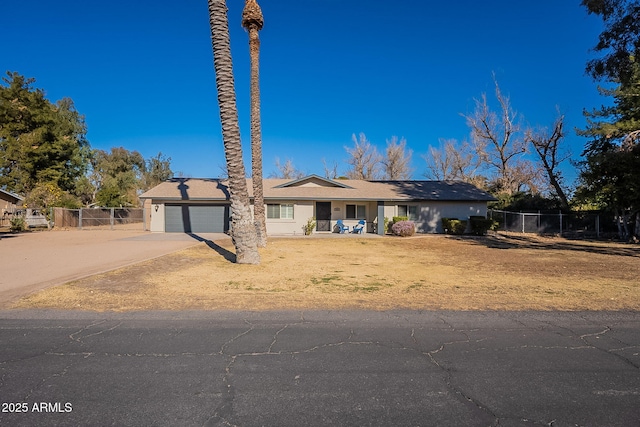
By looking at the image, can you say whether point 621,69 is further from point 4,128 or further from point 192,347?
point 4,128

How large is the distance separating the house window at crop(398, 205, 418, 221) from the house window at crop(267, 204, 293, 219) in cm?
791

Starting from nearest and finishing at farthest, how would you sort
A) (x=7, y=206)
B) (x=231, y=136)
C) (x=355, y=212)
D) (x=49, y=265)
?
(x=49, y=265) → (x=231, y=136) → (x=355, y=212) → (x=7, y=206)

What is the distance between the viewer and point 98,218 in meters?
33.7

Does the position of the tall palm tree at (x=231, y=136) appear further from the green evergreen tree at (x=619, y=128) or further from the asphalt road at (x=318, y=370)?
the green evergreen tree at (x=619, y=128)

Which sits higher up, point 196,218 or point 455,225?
point 196,218

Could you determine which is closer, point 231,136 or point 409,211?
point 231,136

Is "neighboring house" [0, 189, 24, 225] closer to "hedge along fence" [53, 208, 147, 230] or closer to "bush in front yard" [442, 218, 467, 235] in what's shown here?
"hedge along fence" [53, 208, 147, 230]

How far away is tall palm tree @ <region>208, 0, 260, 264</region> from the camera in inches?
441

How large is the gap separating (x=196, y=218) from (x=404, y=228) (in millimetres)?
14401

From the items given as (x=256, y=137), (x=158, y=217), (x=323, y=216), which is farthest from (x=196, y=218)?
(x=256, y=137)

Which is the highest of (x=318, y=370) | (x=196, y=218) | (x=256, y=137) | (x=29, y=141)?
(x=29, y=141)

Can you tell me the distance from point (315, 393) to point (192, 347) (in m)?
1.91

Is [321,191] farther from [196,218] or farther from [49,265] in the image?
[49,265]

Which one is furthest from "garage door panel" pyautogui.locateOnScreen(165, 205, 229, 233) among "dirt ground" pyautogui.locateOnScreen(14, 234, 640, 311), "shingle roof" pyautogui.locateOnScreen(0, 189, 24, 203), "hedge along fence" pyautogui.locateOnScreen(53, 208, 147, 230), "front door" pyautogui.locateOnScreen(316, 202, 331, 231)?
"shingle roof" pyautogui.locateOnScreen(0, 189, 24, 203)
